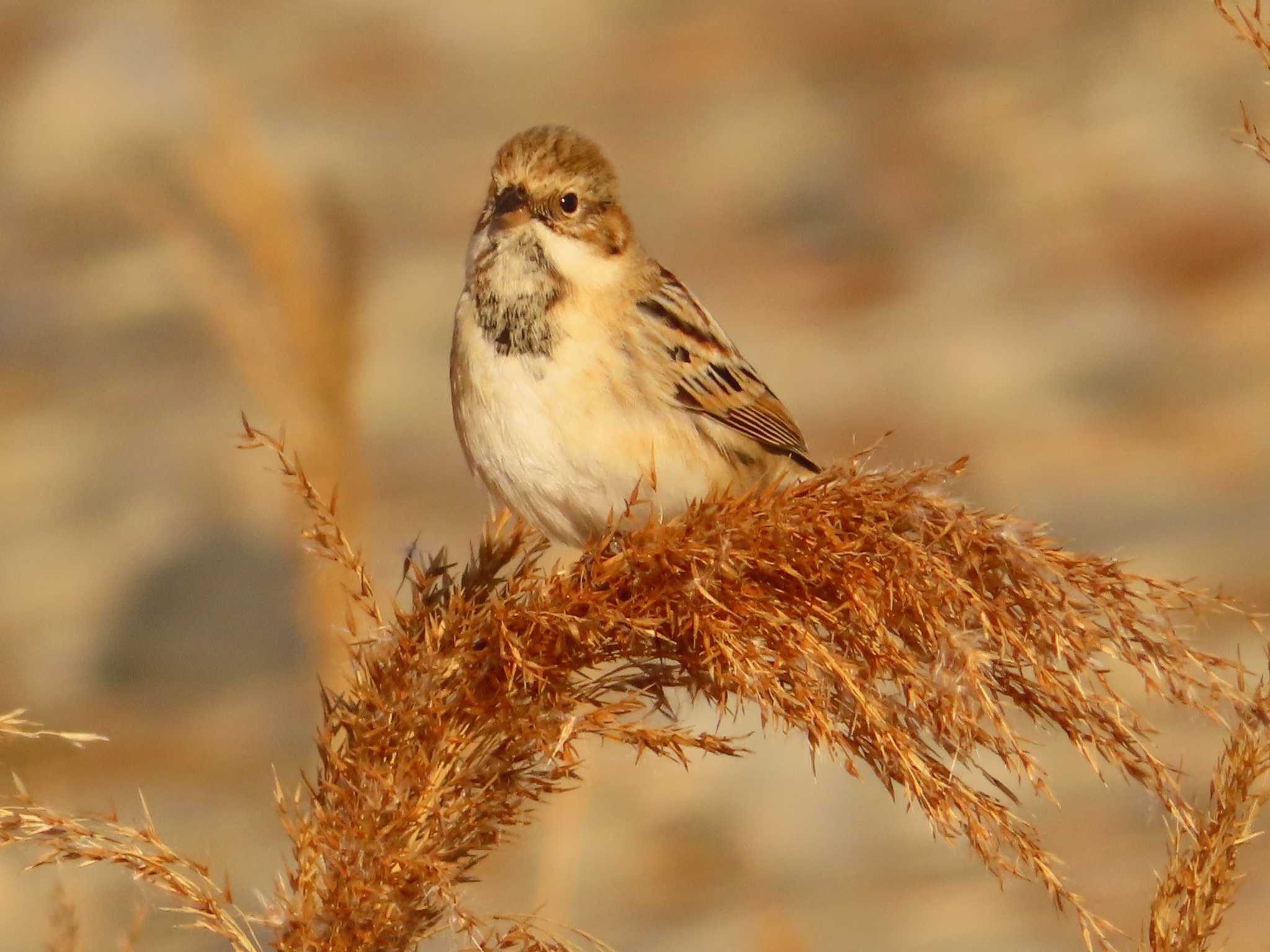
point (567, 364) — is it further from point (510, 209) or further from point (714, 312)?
point (714, 312)

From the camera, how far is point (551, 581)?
1522 mm

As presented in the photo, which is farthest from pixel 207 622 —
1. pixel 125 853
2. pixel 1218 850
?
pixel 1218 850

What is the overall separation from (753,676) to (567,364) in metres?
1.06

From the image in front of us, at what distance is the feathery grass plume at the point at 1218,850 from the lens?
49.9 inches

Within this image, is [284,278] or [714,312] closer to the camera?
[284,278]

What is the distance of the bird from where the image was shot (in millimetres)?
2336

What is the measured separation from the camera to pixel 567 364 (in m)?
2.36

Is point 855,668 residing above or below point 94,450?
below

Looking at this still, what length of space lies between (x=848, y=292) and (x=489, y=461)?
6.15 metres

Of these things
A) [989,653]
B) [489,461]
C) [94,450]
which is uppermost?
[94,450]

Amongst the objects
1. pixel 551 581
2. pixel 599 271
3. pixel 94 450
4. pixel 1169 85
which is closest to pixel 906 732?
pixel 551 581

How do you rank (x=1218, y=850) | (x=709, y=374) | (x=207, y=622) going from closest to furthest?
(x=1218, y=850) → (x=709, y=374) → (x=207, y=622)

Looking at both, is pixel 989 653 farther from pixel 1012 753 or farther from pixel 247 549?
pixel 247 549

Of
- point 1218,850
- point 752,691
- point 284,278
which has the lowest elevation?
point 1218,850
